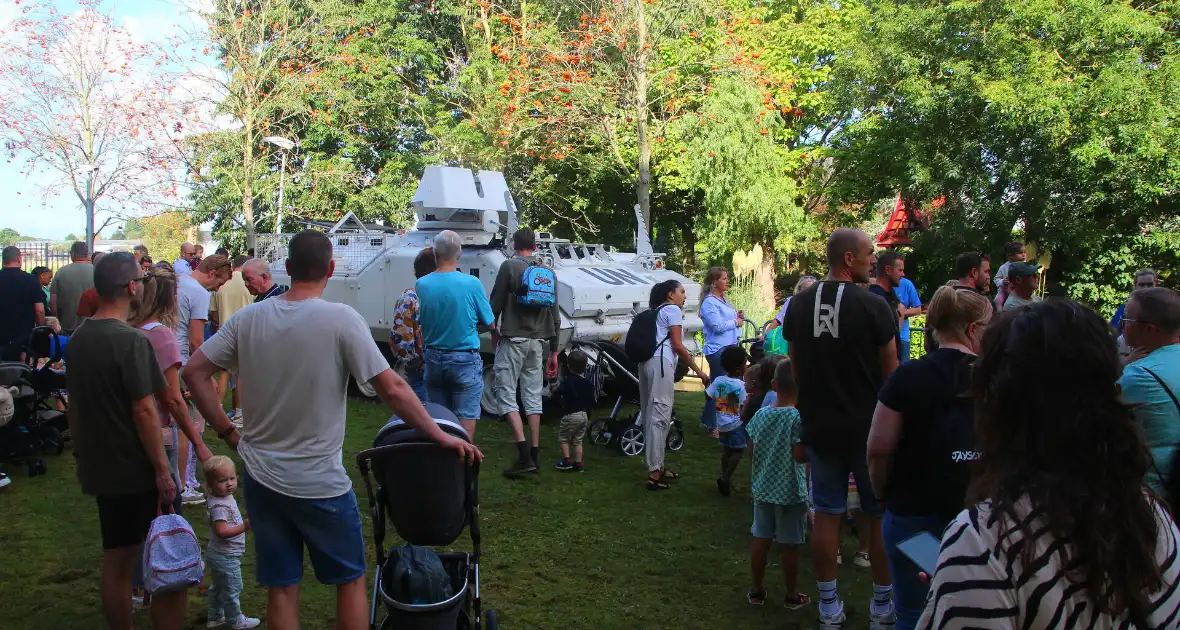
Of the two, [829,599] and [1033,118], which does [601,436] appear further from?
[1033,118]

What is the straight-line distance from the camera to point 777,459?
4.95m

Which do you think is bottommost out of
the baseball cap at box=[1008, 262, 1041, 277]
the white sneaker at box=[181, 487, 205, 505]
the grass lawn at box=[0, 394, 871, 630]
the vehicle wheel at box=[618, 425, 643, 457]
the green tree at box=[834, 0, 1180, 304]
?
the grass lawn at box=[0, 394, 871, 630]

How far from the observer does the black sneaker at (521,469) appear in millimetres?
7738

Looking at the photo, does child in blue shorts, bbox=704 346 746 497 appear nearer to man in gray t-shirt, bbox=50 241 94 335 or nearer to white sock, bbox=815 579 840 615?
white sock, bbox=815 579 840 615

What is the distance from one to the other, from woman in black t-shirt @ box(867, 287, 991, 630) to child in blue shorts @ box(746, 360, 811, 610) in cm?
131

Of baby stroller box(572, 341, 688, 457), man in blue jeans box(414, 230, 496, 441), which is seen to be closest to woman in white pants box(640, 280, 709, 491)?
baby stroller box(572, 341, 688, 457)

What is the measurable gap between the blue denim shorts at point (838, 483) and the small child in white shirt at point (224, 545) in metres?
2.53

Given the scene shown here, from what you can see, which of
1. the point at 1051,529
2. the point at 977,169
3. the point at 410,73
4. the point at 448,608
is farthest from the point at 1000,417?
the point at 410,73

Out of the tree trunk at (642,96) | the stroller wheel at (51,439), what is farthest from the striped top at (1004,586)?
the tree trunk at (642,96)

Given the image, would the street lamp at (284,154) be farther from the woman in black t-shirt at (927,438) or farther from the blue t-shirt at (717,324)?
the woman in black t-shirt at (927,438)

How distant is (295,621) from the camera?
360 cm

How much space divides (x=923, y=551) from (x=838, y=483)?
7.96 ft

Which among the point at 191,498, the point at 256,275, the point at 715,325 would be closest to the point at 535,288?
the point at 715,325

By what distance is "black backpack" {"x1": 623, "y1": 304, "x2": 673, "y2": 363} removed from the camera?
23.5 ft
